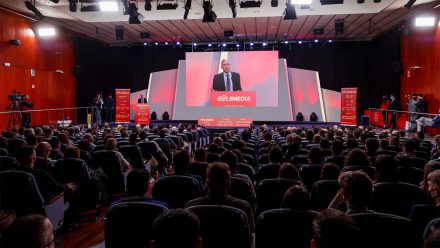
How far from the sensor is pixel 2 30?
44.0 feet

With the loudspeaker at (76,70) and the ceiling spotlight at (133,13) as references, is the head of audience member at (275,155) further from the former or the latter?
the loudspeaker at (76,70)

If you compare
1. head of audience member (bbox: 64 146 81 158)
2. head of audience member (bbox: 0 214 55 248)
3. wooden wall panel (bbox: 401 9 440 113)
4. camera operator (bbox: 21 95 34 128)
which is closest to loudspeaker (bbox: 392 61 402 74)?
wooden wall panel (bbox: 401 9 440 113)

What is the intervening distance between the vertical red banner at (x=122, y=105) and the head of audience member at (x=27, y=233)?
47.5ft

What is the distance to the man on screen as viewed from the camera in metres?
17.9

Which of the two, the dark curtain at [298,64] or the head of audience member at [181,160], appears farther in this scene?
the dark curtain at [298,64]

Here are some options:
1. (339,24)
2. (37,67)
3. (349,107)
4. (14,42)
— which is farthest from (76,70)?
(349,107)

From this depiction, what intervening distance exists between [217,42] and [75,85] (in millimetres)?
7190

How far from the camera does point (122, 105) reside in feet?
52.1

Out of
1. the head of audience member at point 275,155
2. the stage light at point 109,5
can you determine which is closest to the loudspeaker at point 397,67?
the stage light at point 109,5

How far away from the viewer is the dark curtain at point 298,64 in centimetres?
1881

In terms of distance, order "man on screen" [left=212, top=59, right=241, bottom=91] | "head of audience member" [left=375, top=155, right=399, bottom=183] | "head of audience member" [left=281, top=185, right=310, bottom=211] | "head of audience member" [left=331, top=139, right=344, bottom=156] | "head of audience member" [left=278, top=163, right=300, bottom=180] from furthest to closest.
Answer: "man on screen" [left=212, top=59, right=241, bottom=91] < "head of audience member" [left=331, top=139, right=344, bottom=156] < "head of audience member" [left=278, top=163, right=300, bottom=180] < "head of audience member" [left=375, top=155, right=399, bottom=183] < "head of audience member" [left=281, top=185, right=310, bottom=211]

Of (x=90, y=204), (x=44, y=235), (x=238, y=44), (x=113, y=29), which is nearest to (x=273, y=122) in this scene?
(x=238, y=44)

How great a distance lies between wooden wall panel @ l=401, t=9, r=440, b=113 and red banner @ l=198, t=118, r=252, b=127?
6.65 m

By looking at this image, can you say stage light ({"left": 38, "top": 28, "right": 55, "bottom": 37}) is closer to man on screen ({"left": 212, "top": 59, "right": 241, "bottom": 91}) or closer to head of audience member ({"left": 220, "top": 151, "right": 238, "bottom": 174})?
man on screen ({"left": 212, "top": 59, "right": 241, "bottom": 91})
